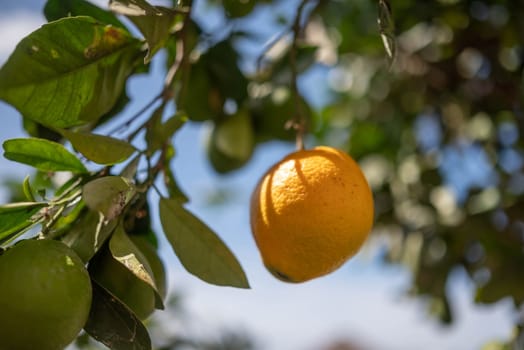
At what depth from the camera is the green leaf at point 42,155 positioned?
0.76 metres

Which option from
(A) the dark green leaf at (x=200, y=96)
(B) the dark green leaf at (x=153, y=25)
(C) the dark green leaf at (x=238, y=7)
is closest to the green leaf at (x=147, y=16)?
(B) the dark green leaf at (x=153, y=25)

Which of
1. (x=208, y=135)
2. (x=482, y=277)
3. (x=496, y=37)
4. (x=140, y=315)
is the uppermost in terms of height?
(x=140, y=315)

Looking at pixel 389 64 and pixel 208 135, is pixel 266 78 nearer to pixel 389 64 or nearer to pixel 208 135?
pixel 208 135

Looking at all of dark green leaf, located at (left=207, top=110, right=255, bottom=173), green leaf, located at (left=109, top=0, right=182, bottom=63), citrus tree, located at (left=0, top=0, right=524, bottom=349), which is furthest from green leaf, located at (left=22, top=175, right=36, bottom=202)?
dark green leaf, located at (left=207, top=110, right=255, bottom=173)

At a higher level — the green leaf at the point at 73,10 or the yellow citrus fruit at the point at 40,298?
the green leaf at the point at 73,10

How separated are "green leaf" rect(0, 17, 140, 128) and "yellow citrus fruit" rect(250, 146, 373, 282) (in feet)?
0.85

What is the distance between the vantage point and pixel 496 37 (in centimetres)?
174

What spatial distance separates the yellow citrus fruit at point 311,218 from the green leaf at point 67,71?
0.26 m

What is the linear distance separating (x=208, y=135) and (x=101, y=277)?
68 centimetres

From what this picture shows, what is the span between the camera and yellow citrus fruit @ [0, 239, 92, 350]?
0.64 metres

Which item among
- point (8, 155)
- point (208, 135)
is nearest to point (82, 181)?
point (8, 155)

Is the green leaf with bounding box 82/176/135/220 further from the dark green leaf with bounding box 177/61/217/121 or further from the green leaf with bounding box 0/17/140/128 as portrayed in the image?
the dark green leaf with bounding box 177/61/217/121

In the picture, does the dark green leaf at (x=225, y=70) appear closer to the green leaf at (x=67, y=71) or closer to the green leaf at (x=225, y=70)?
the green leaf at (x=225, y=70)

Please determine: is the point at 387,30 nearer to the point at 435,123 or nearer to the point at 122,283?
the point at 122,283
